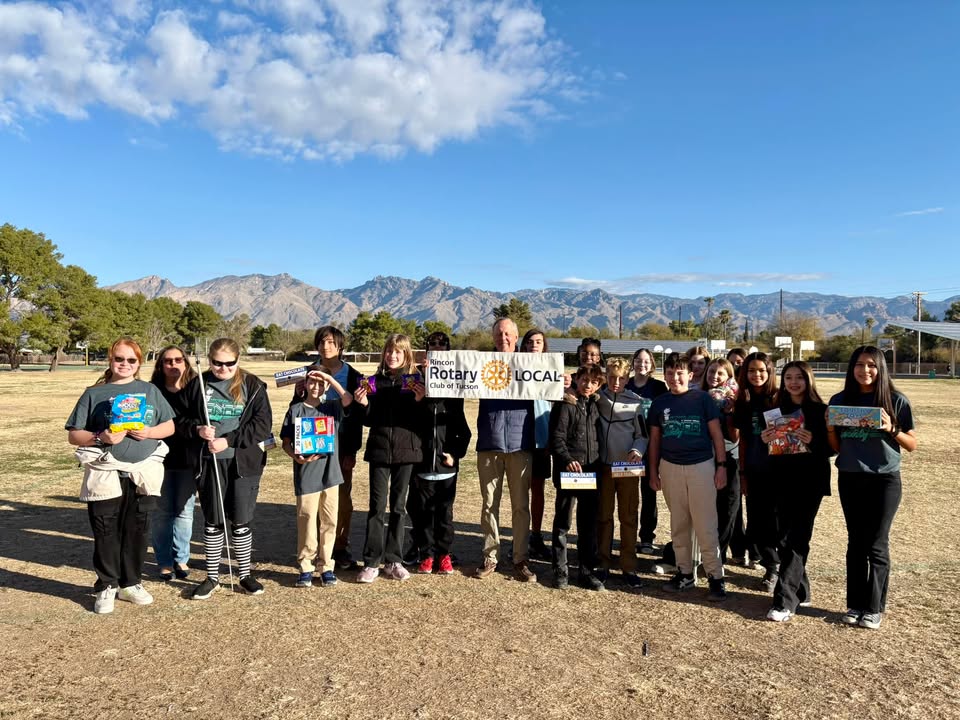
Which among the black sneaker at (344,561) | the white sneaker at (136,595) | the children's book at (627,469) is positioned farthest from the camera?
the black sneaker at (344,561)

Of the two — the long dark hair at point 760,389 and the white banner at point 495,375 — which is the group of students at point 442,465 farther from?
the white banner at point 495,375

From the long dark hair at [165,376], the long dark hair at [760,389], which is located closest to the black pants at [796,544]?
the long dark hair at [760,389]

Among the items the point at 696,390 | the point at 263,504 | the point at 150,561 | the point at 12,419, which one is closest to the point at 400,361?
the point at 696,390

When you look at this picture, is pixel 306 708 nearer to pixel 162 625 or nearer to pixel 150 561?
pixel 162 625

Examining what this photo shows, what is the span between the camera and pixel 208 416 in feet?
18.0

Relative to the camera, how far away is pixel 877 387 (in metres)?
4.90

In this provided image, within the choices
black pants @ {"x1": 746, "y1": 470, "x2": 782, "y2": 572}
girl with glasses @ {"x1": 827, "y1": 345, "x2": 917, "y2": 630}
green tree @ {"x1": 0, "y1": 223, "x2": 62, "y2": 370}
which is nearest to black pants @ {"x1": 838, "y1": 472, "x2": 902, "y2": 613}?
girl with glasses @ {"x1": 827, "y1": 345, "x2": 917, "y2": 630}

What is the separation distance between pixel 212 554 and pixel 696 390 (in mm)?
4438

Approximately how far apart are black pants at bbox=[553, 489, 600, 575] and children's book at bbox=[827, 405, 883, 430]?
202 centimetres

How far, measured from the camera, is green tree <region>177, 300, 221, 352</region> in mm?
99375

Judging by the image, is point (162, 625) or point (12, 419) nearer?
point (162, 625)

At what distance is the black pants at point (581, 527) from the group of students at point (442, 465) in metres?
0.02

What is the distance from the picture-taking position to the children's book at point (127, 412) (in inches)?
198

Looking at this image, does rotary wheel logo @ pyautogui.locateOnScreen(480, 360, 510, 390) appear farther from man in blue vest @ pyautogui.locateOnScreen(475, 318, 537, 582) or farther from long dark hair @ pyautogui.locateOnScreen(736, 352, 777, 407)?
long dark hair @ pyautogui.locateOnScreen(736, 352, 777, 407)
